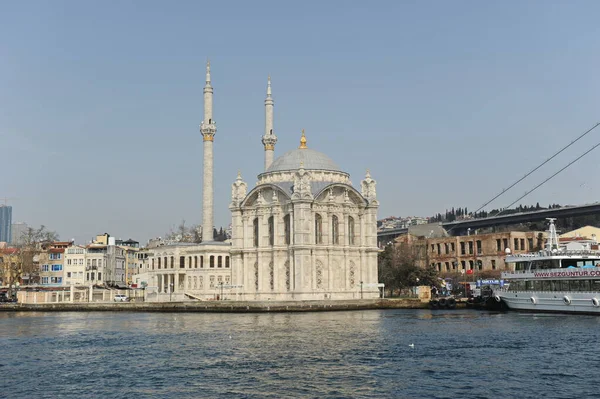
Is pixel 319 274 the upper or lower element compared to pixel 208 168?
lower

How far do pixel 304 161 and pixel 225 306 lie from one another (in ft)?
62.9

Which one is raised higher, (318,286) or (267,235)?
(267,235)

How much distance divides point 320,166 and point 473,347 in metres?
45.3

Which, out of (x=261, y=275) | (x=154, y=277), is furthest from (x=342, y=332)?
(x=154, y=277)

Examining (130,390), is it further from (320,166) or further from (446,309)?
(320,166)

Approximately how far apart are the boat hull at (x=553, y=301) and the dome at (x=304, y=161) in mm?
25572

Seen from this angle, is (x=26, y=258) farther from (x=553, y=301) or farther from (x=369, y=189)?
(x=553, y=301)

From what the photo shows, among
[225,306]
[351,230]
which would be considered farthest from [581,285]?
[225,306]

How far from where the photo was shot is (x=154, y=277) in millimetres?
89562

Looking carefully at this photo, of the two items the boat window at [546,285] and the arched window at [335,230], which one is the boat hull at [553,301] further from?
the arched window at [335,230]

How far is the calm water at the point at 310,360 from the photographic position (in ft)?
85.3

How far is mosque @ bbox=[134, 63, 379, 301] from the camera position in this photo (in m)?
73.4

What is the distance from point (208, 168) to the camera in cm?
8750

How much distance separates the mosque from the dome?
0.11 m
